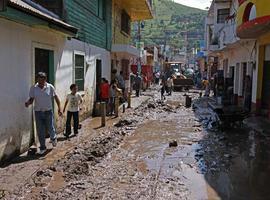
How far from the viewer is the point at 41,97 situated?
8.71 m

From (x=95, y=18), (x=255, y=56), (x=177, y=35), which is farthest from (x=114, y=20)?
(x=177, y=35)

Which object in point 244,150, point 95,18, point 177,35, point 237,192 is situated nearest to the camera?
point 237,192

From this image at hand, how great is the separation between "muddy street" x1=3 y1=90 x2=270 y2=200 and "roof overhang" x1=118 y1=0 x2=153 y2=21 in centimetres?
1122

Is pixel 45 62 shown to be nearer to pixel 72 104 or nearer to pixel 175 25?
pixel 72 104

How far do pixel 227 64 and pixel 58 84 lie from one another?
62.1ft

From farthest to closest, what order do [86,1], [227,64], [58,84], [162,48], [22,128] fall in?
1. [162,48]
2. [227,64]
3. [86,1]
4. [58,84]
5. [22,128]

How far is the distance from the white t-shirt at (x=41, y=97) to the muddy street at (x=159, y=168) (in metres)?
1.22

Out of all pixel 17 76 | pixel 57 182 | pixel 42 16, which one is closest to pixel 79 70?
pixel 17 76

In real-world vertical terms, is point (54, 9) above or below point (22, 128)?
above

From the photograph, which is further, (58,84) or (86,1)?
(86,1)

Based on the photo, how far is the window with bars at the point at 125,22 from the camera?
24330 mm

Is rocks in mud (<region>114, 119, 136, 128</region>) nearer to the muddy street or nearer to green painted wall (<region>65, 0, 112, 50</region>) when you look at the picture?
the muddy street

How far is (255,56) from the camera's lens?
17.6 meters

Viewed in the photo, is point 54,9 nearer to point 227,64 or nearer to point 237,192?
point 237,192
